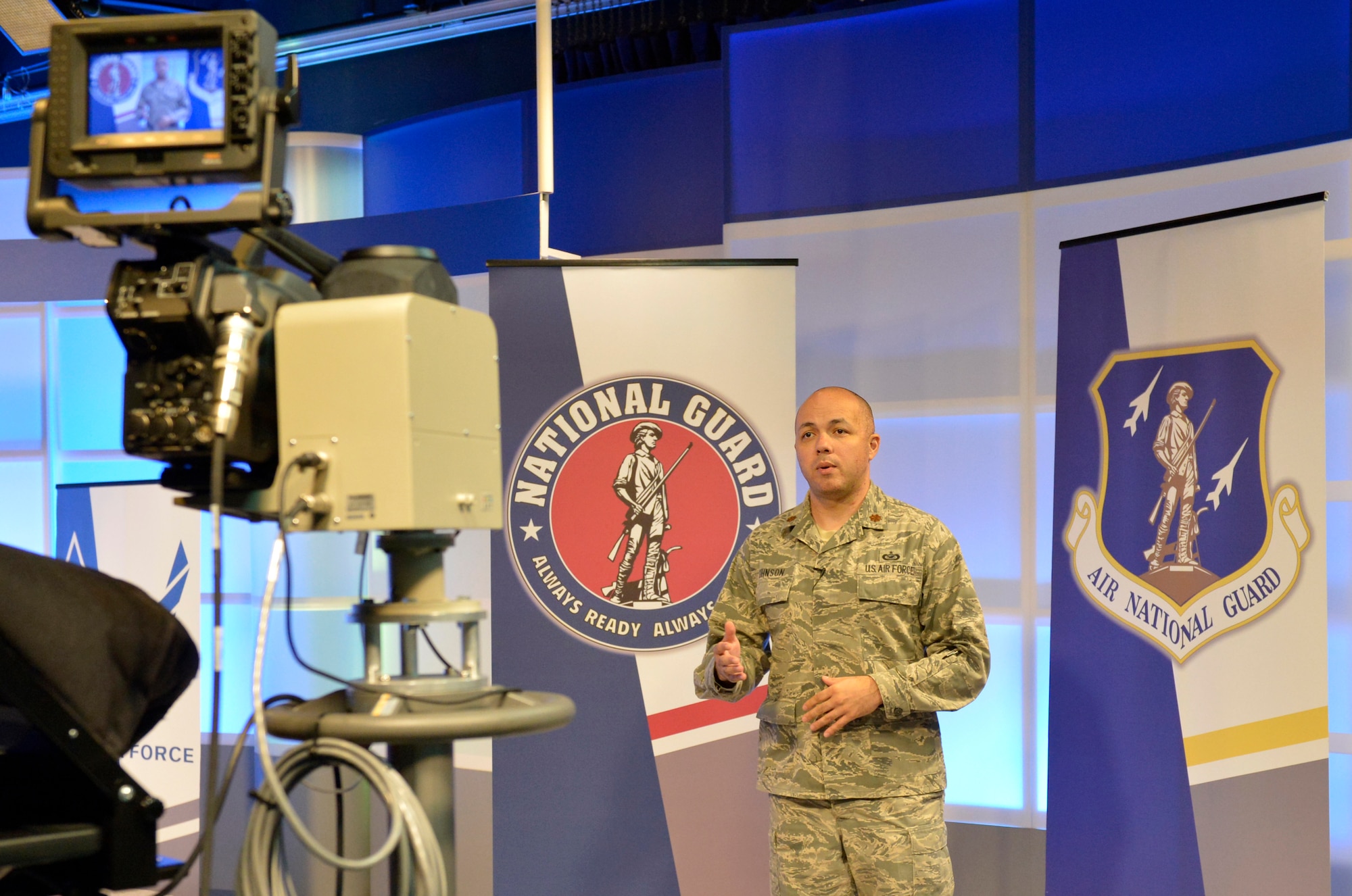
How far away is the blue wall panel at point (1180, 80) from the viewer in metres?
3.27

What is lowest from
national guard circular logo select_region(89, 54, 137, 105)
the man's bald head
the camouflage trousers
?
the camouflage trousers

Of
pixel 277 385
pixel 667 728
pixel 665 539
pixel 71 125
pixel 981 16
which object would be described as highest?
pixel 981 16

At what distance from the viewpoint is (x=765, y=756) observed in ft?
8.55

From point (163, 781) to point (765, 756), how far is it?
8.20 feet

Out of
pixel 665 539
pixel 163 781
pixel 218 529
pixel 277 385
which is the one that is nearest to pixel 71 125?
pixel 277 385

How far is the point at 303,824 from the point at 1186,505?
2333mm

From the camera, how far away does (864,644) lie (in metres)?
2.55

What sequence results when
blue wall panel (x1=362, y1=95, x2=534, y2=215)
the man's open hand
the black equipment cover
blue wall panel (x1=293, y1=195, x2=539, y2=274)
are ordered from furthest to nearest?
1. blue wall panel (x1=362, y1=95, x2=534, y2=215)
2. blue wall panel (x1=293, y1=195, x2=539, y2=274)
3. the man's open hand
4. the black equipment cover

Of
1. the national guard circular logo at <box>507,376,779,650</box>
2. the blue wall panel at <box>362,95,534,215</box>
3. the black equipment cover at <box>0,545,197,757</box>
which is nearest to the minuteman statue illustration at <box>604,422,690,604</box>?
the national guard circular logo at <box>507,376,779,650</box>

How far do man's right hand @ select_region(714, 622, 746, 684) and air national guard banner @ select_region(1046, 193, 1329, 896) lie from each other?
108cm

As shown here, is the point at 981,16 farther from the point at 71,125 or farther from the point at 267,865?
the point at 267,865

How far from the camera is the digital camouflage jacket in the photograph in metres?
2.46

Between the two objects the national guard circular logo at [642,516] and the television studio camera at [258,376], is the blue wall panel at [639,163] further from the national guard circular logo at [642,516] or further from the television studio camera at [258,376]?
the television studio camera at [258,376]

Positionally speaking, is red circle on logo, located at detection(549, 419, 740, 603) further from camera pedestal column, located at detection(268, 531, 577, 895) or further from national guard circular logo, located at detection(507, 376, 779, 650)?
camera pedestal column, located at detection(268, 531, 577, 895)
